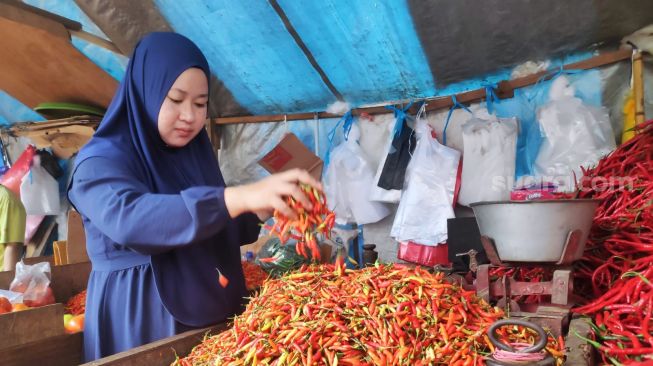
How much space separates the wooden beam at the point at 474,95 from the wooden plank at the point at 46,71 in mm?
1221

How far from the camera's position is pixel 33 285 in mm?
2719

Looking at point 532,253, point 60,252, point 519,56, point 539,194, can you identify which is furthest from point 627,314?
point 60,252

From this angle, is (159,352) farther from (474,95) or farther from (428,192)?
(474,95)

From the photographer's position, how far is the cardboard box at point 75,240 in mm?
3498

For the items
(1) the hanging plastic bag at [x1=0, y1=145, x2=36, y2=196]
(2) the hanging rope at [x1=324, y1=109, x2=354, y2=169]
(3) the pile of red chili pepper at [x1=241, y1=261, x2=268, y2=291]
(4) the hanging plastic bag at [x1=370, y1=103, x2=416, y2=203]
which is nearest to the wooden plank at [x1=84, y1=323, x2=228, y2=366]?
(3) the pile of red chili pepper at [x1=241, y1=261, x2=268, y2=291]

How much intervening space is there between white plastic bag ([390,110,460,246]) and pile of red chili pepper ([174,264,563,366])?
2.04 meters

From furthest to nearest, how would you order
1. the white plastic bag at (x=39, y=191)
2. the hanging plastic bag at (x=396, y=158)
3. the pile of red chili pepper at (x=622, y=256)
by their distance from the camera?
the white plastic bag at (x=39, y=191) < the hanging plastic bag at (x=396, y=158) < the pile of red chili pepper at (x=622, y=256)

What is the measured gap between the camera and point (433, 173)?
355cm

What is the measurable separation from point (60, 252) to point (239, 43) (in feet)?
7.42

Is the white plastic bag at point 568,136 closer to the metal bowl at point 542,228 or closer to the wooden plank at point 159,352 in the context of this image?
the metal bowl at point 542,228

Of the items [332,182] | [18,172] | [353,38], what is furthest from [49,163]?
[353,38]

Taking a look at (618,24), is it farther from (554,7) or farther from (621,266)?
(621,266)

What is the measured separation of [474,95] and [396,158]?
80cm

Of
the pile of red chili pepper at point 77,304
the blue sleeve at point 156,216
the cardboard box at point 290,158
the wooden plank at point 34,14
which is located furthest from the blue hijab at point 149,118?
the wooden plank at point 34,14
